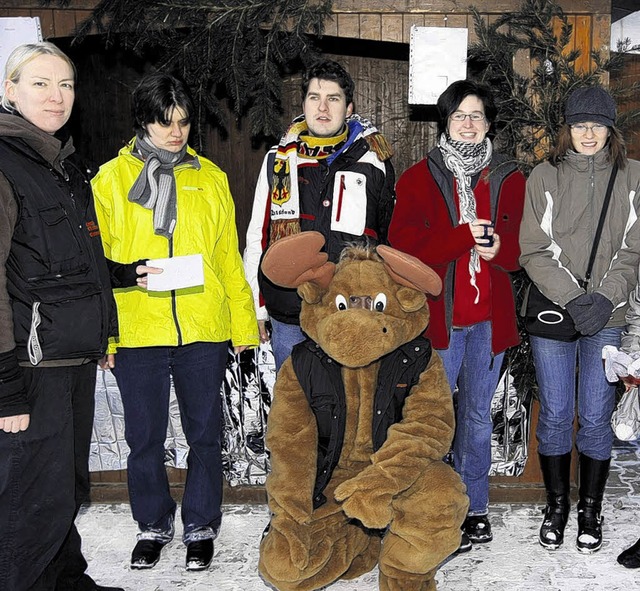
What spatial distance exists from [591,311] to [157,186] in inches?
68.8

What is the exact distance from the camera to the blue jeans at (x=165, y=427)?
3.07m

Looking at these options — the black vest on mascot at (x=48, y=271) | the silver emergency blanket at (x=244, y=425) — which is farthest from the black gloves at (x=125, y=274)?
the silver emergency blanket at (x=244, y=425)

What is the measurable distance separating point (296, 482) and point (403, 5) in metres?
2.29

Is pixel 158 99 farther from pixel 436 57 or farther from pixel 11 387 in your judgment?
pixel 436 57

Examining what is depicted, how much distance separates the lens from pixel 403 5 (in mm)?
3668

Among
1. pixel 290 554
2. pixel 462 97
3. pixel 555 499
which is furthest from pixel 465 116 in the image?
pixel 290 554

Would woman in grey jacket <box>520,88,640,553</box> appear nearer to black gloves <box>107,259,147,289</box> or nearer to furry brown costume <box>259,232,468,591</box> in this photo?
furry brown costume <box>259,232,468,591</box>

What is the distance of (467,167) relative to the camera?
3082 millimetres

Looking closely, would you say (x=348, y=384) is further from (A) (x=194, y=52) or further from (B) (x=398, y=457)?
(A) (x=194, y=52)

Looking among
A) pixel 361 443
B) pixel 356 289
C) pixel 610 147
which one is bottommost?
pixel 361 443

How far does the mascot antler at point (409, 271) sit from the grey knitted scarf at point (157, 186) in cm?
84

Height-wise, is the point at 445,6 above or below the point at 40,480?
above

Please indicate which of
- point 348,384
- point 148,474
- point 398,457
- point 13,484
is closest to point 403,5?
point 348,384

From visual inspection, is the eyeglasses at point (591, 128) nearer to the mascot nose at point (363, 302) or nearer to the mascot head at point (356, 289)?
the mascot head at point (356, 289)
